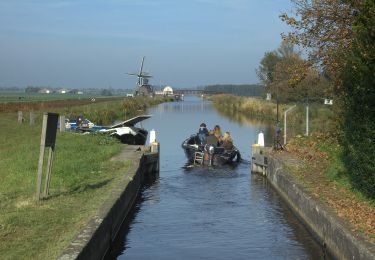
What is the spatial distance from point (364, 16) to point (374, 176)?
9.34 feet

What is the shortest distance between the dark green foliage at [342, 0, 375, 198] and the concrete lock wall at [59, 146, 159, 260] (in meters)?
4.91

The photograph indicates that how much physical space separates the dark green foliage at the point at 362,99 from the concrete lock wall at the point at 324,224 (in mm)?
1034

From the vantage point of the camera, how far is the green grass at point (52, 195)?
8727mm

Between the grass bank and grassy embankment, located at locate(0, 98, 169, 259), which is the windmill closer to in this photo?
the grass bank

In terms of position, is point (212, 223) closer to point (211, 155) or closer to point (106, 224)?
point (106, 224)

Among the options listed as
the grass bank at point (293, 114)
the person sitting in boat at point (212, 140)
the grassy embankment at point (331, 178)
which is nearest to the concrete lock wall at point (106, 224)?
the grassy embankment at point (331, 178)

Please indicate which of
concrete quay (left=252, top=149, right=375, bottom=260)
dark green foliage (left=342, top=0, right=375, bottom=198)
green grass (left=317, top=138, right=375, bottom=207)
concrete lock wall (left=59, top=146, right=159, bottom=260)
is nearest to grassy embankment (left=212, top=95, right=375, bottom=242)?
green grass (left=317, top=138, right=375, bottom=207)

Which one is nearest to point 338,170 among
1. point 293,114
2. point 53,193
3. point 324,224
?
point 324,224

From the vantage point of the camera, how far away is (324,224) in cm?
1131

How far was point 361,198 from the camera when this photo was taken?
11852 millimetres

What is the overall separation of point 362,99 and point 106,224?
5.24 meters

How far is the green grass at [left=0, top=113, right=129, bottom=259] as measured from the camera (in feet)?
28.6

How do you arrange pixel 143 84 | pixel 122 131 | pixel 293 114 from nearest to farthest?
1. pixel 122 131
2. pixel 293 114
3. pixel 143 84

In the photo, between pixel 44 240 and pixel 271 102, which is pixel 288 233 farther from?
pixel 271 102
